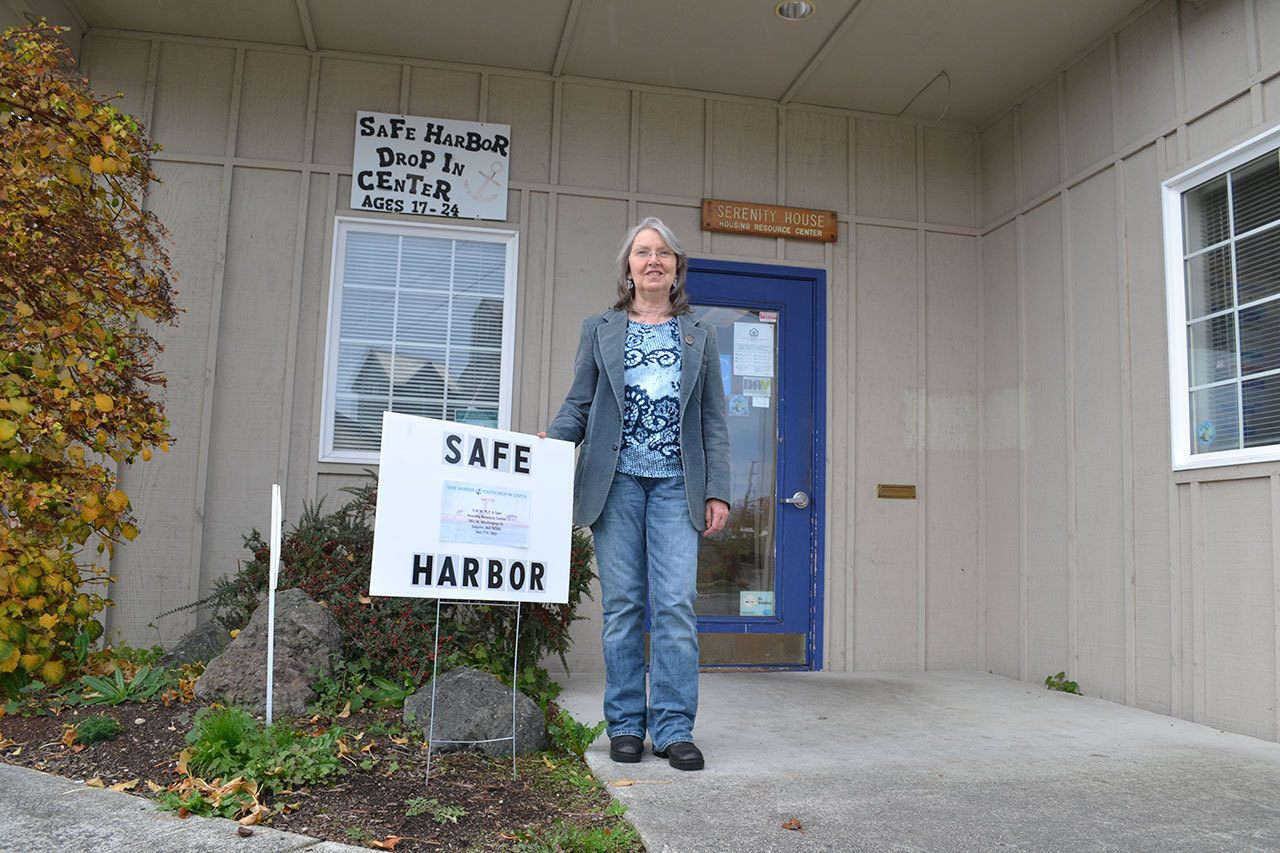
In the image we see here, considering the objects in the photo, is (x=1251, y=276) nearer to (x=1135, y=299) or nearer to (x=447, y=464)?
(x=1135, y=299)

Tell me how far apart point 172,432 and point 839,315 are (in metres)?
3.90

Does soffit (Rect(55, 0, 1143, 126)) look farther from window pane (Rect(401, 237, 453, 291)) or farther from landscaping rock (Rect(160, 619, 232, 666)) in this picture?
landscaping rock (Rect(160, 619, 232, 666))

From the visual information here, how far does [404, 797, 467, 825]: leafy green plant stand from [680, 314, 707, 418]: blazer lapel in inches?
56.7

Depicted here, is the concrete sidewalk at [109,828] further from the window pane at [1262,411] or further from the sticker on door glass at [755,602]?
the window pane at [1262,411]

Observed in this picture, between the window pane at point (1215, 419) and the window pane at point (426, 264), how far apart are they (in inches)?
Result: 155

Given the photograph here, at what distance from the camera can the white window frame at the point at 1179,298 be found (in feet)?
14.8

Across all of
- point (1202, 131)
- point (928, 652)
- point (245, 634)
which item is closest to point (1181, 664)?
point (928, 652)

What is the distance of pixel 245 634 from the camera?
368 centimetres

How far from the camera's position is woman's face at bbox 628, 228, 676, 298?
134 inches

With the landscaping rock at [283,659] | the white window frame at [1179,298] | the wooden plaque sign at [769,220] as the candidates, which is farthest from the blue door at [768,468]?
the landscaping rock at [283,659]

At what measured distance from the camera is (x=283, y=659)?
3.66 meters

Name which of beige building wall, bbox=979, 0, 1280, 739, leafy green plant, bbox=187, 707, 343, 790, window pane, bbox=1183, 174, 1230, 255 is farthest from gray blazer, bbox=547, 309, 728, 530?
window pane, bbox=1183, 174, 1230, 255

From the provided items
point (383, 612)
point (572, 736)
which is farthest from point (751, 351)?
point (572, 736)

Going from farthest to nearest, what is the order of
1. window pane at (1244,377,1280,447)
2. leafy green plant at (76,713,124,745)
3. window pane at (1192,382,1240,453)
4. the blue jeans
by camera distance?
window pane at (1192,382,1240,453), window pane at (1244,377,1280,447), the blue jeans, leafy green plant at (76,713,124,745)
